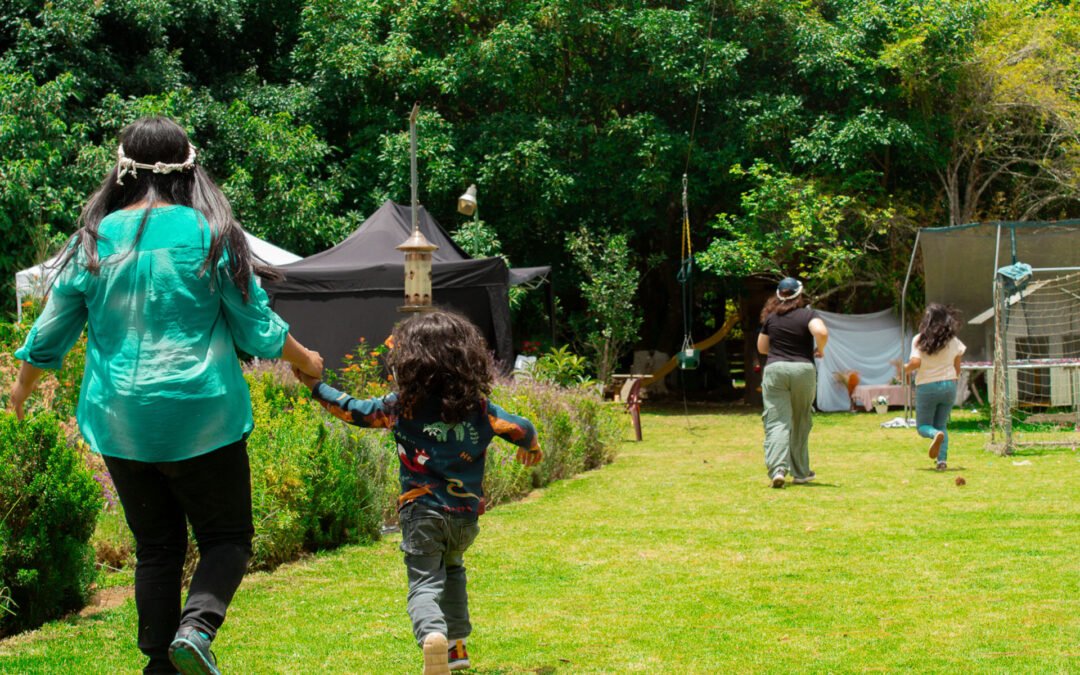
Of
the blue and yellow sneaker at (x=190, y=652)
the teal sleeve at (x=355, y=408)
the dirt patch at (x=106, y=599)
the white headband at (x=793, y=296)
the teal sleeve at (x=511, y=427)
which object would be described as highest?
the white headband at (x=793, y=296)

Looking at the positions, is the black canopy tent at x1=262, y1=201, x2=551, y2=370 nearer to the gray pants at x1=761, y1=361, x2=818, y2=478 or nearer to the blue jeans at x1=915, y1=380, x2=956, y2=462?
the gray pants at x1=761, y1=361, x2=818, y2=478

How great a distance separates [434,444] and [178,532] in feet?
3.16

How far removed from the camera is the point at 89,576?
550 cm

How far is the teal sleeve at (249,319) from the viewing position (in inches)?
142

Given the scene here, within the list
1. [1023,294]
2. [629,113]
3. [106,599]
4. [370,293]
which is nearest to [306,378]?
[106,599]

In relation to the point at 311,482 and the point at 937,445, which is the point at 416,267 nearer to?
the point at 311,482

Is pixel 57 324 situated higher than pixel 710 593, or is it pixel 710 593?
pixel 57 324

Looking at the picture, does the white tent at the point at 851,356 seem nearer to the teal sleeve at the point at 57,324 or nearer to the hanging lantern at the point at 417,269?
the hanging lantern at the point at 417,269

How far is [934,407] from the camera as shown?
37.6 ft

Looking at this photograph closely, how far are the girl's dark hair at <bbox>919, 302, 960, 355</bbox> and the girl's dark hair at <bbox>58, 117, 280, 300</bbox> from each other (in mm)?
8781

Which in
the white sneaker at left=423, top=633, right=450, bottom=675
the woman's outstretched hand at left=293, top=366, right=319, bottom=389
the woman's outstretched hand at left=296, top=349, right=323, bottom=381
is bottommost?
the white sneaker at left=423, top=633, right=450, bottom=675

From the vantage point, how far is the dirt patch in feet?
18.3

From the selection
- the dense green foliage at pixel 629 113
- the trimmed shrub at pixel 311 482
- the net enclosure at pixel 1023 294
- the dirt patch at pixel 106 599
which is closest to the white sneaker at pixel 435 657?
the dirt patch at pixel 106 599

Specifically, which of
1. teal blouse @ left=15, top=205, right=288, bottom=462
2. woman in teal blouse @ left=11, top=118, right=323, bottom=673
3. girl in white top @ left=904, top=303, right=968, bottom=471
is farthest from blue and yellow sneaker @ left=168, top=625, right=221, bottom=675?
girl in white top @ left=904, top=303, right=968, bottom=471
